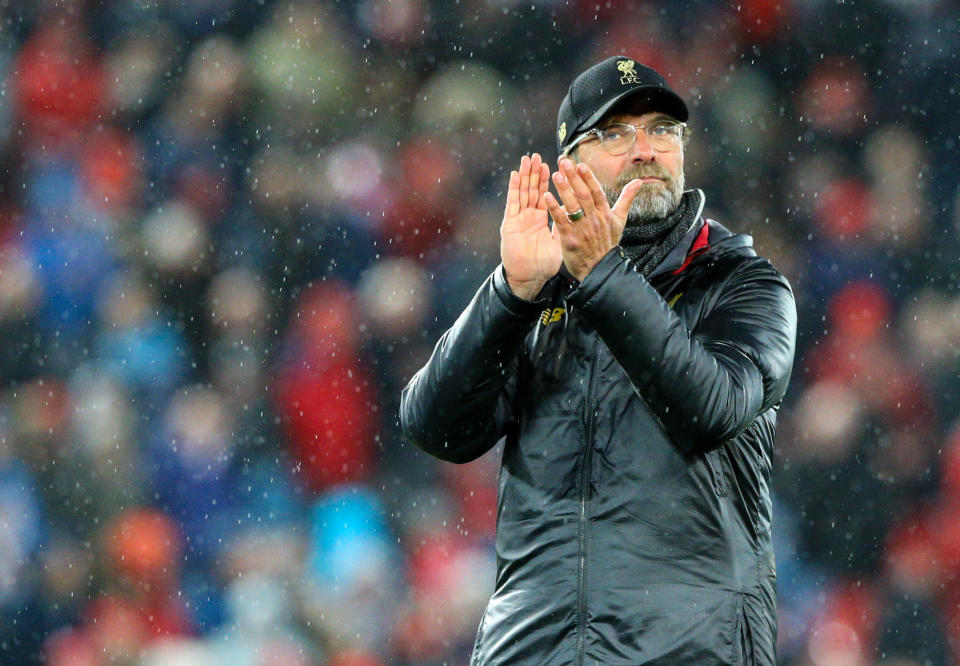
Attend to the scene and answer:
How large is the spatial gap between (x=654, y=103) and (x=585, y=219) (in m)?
0.38

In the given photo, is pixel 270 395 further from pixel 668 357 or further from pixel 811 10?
pixel 668 357

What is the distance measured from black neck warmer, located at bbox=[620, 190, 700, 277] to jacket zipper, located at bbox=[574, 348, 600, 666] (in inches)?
9.2

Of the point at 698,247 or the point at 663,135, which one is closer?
the point at 698,247

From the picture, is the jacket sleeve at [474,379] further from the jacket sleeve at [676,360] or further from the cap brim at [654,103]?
the cap brim at [654,103]

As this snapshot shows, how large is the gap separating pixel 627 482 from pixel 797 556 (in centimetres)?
205

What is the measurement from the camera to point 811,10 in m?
3.82

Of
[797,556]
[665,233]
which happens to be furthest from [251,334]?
[665,233]

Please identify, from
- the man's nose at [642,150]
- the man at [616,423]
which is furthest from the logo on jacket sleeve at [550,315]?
the man's nose at [642,150]

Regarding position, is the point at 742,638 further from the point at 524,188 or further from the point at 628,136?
the point at 628,136

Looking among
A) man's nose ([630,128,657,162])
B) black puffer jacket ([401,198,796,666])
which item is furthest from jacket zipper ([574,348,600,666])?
man's nose ([630,128,657,162])

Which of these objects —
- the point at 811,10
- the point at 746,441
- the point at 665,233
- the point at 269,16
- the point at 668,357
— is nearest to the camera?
the point at 668,357

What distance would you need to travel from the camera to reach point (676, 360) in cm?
148

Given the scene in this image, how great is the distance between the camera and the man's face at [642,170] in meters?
1.80

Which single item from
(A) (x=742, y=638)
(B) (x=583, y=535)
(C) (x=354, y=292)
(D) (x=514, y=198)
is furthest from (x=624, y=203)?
(C) (x=354, y=292)
